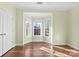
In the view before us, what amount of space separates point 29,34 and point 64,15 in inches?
137

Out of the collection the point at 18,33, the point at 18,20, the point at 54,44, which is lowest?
the point at 54,44

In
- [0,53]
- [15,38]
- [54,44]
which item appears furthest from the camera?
[54,44]

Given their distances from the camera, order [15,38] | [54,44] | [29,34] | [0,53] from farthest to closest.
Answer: [29,34] < [54,44] < [15,38] < [0,53]

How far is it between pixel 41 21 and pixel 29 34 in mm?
1607

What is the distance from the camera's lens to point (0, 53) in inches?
221

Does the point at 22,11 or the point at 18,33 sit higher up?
the point at 22,11

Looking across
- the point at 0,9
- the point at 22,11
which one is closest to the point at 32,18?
the point at 22,11

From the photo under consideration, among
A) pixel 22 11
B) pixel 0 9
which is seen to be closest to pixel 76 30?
pixel 22 11

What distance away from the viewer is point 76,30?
25.7ft

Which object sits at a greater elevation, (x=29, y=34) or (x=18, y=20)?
(x=18, y=20)

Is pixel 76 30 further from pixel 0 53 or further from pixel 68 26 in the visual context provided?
pixel 0 53

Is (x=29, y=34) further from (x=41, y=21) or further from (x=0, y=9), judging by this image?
(x=0, y=9)

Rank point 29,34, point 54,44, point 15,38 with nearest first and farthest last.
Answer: point 15,38, point 54,44, point 29,34

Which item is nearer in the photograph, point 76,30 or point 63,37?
point 76,30
